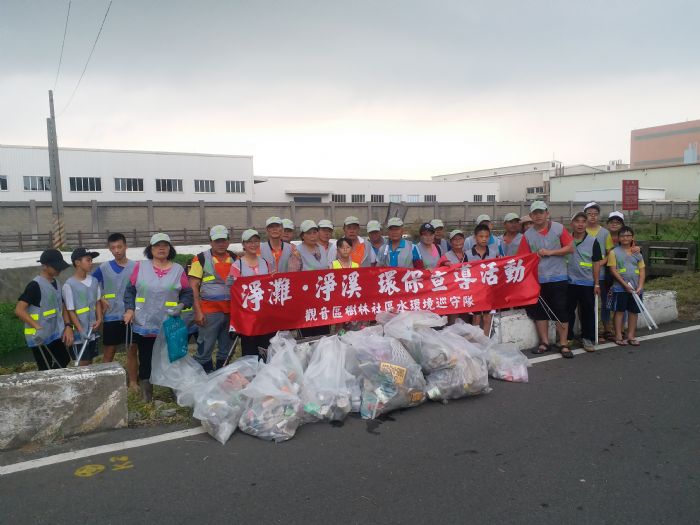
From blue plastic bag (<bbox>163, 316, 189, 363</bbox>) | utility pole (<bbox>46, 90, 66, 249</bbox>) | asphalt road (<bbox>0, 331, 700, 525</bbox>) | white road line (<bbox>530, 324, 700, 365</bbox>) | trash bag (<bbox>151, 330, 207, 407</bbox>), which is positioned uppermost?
utility pole (<bbox>46, 90, 66, 249</bbox>)

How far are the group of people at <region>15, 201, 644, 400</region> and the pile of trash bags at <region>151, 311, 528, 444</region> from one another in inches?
18.8

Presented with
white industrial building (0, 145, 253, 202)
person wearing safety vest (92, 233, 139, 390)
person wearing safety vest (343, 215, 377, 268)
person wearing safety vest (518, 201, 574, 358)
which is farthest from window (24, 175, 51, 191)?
person wearing safety vest (518, 201, 574, 358)

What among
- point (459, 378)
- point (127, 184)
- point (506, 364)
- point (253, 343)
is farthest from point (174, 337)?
point (127, 184)

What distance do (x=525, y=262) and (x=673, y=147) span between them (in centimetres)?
9164

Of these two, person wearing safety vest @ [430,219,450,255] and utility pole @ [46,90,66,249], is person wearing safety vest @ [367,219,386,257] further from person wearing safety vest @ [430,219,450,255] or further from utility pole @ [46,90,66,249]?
utility pole @ [46,90,66,249]

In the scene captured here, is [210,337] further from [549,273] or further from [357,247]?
[549,273]

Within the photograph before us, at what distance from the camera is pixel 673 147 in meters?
80.9

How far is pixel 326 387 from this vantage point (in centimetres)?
404

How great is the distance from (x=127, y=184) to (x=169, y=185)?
3330mm

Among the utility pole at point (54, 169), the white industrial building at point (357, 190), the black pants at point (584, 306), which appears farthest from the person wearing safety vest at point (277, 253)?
the white industrial building at point (357, 190)

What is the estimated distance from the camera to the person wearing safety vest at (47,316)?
4512mm

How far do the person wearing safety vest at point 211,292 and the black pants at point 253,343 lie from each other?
0.21 meters

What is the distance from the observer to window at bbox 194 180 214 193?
44531 millimetres

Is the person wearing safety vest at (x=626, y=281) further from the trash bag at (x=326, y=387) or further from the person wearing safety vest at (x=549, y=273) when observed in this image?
the trash bag at (x=326, y=387)
